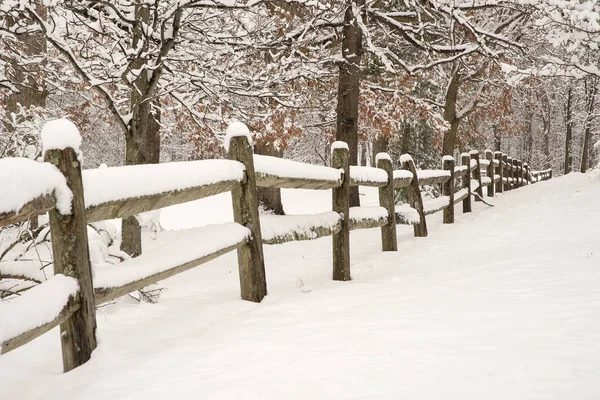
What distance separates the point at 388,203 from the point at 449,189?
3.70 meters

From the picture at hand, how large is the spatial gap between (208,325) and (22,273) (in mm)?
1239

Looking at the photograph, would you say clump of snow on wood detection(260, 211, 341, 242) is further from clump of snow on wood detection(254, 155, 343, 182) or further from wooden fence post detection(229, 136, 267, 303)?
clump of snow on wood detection(254, 155, 343, 182)

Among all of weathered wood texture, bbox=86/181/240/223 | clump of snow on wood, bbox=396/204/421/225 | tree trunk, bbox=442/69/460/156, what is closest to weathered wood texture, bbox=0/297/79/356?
weathered wood texture, bbox=86/181/240/223

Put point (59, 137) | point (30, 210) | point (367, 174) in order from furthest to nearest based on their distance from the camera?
point (367, 174)
point (59, 137)
point (30, 210)

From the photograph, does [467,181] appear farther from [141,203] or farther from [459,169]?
[141,203]

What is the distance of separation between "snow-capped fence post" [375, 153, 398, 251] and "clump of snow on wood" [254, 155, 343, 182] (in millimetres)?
2046

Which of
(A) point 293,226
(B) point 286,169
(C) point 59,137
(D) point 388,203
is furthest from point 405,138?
(C) point 59,137

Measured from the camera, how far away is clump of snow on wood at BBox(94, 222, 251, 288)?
8.97 feet

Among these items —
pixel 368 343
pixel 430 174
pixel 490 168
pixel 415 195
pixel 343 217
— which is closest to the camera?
pixel 368 343

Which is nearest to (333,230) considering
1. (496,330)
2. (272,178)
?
(272,178)

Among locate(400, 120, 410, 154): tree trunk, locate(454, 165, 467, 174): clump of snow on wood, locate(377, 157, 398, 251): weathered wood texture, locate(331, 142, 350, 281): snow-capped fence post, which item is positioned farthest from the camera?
locate(400, 120, 410, 154): tree trunk

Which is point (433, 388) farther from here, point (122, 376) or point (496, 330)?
point (122, 376)

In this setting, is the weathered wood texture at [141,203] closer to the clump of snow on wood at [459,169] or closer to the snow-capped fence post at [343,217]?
the snow-capped fence post at [343,217]

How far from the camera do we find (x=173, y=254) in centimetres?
316
